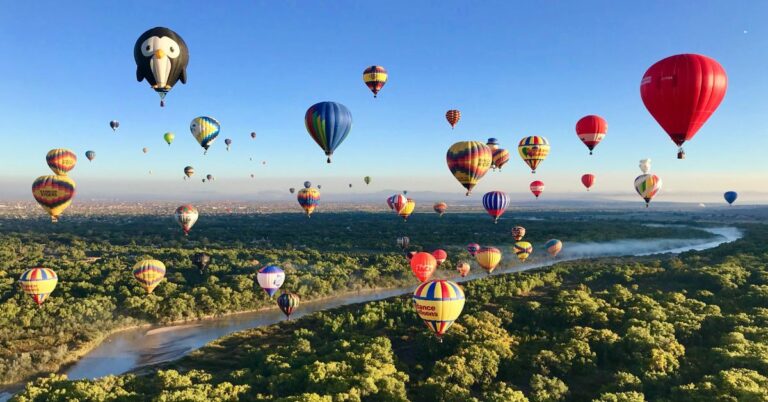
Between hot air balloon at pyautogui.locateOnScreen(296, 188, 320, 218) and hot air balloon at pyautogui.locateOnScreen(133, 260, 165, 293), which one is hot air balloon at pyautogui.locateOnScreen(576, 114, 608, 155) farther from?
hot air balloon at pyautogui.locateOnScreen(133, 260, 165, 293)

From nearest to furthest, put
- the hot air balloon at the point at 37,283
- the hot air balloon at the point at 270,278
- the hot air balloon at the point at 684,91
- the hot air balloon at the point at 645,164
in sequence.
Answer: the hot air balloon at the point at 684,91 < the hot air balloon at the point at 37,283 < the hot air balloon at the point at 270,278 < the hot air balloon at the point at 645,164

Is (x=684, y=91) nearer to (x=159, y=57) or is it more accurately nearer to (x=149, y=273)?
(x=159, y=57)

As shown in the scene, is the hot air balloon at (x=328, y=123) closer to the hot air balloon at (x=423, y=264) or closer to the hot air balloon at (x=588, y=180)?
the hot air balloon at (x=423, y=264)

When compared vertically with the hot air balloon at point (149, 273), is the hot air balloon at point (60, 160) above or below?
above

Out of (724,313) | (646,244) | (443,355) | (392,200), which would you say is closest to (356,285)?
(392,200)

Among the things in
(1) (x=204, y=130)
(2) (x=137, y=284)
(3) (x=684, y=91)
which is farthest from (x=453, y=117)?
(2) (x=137, y=284)

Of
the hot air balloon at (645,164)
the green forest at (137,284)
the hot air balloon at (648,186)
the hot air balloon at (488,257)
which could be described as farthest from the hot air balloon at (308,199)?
the hot air balloon at (645,164)

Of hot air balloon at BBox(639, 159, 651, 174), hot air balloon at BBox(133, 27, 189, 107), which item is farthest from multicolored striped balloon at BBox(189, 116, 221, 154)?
hot air balloon at BBox(639, 159, 651, 174)

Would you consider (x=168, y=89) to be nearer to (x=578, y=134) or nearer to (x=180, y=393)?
(x=180, y=393)
